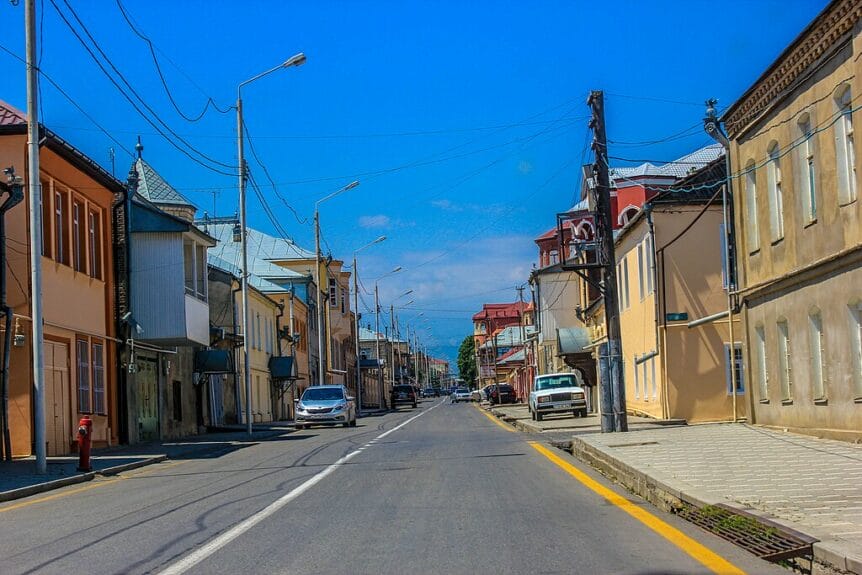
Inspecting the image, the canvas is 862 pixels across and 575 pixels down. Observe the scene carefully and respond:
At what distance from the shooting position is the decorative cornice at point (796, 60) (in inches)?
635

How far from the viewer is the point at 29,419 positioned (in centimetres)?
2209

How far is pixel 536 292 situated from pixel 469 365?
12315 centimetres

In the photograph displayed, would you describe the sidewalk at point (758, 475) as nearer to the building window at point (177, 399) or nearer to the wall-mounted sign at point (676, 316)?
the wall-mounted sign at point (676, 316)

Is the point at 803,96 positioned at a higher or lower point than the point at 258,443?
higher

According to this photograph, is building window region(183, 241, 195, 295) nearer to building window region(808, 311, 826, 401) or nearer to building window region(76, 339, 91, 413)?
building window region(76, 339, 91, 413)

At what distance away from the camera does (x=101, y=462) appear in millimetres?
20641

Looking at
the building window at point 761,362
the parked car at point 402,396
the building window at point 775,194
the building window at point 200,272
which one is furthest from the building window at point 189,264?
the parked car at point 402,396

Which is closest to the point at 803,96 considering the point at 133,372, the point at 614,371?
the point at 614,371

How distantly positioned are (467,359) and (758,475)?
585ft

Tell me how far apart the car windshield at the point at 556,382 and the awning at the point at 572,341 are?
6.04m

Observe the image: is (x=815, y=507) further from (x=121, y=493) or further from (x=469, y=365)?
(x=469, y=365)

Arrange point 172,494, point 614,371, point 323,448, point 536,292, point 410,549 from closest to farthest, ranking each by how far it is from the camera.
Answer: point 410,549
point 172,494
point 614,371
point 323,448
point 536,292

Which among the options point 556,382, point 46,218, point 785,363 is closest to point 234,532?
point 785,363

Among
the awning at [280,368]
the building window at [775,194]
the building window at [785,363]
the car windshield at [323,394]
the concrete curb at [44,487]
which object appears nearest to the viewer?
the concrete curb at [44,487]
